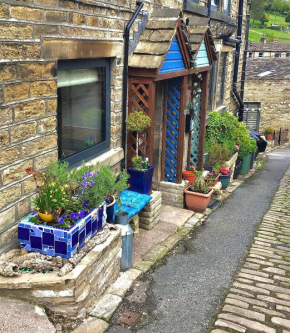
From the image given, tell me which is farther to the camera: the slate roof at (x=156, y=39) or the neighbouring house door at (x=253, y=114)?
the neighbouring house door at (x=253, y=114)

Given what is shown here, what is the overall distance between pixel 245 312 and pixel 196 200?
3538 millimetres

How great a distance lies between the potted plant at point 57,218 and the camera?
166 inches

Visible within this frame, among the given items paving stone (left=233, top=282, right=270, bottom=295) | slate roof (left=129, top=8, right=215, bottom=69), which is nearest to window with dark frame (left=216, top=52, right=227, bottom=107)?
slate roof (left=129, top=8, right=215, bottom=69)

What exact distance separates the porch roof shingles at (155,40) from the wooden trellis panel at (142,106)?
308 mm

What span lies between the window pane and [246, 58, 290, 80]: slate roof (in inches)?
770

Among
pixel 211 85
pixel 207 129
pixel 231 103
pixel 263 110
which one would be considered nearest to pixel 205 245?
pixel 207 129

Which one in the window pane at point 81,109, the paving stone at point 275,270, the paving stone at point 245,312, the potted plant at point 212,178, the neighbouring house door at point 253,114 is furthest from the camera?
the neighbouring house door at point 253,114

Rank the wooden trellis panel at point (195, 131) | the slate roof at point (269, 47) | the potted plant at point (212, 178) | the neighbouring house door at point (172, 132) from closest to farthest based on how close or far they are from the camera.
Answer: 1. the neighbouring house door at point (172, 132)
2. the potted plant at point (212, 178)
3. the wooden trellis panel at point (195, 131)
4. the slate roof at point (269, 47)

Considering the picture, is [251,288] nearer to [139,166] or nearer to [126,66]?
[139,166]

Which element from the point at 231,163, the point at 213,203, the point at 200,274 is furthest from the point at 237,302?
the point at 231,163

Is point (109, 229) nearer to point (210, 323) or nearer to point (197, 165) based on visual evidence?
point (210, 323)

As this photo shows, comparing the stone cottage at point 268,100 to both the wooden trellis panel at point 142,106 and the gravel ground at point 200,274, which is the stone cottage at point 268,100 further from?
the wooden trellis panel at point 142,106

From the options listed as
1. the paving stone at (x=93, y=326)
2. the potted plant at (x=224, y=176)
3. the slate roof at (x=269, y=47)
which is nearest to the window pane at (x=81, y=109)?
the paving stone at (x=93, y=326)

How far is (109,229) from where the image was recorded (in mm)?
5074
